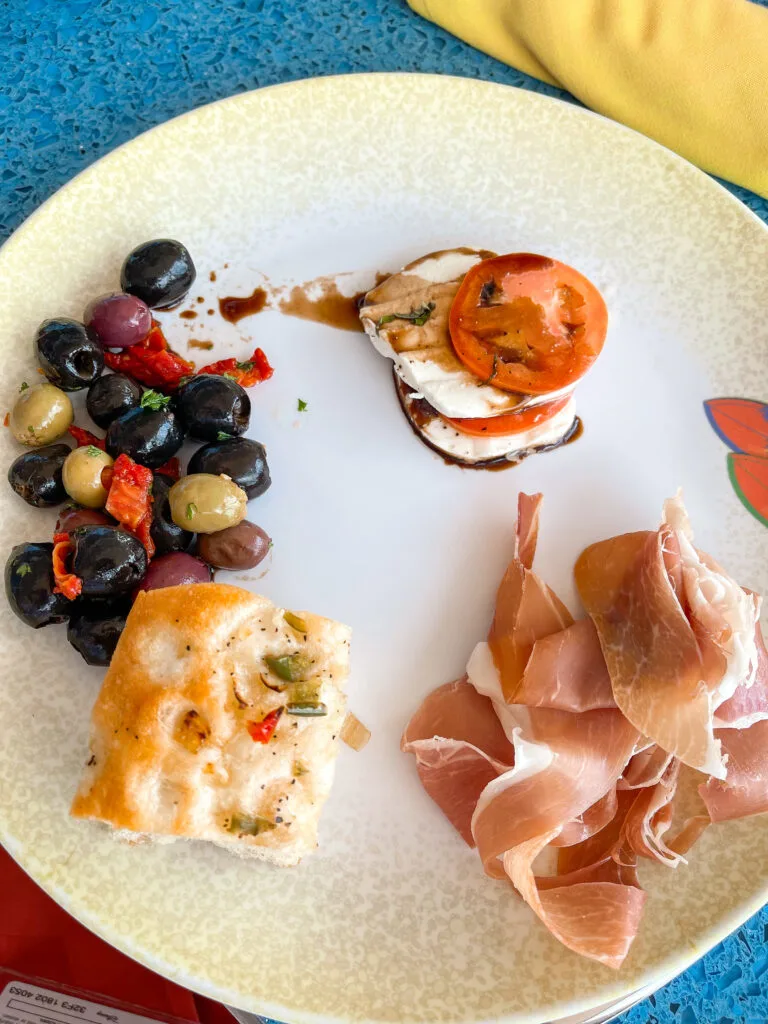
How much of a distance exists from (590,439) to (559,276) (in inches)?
20.2

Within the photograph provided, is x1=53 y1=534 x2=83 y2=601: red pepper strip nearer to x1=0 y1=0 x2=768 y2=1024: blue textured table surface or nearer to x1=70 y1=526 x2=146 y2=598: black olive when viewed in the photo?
x1=70 y1=526 x2=146 y2=598: black olive

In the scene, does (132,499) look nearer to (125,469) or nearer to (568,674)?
(125,469)

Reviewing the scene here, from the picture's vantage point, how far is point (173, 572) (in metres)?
2.23

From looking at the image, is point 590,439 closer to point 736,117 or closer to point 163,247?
point 736,117

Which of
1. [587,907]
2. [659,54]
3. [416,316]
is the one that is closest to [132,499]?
[416,316]

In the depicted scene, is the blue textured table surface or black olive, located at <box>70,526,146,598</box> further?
the blue textured table surface

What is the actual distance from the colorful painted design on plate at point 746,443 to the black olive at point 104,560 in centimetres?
180

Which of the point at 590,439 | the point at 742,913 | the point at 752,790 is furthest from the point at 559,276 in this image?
the point at 742,913

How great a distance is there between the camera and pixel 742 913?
7.44ft

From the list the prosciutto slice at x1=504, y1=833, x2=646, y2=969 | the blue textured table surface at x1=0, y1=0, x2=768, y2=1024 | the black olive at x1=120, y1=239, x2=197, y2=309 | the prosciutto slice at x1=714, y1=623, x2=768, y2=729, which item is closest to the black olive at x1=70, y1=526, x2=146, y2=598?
the black olive at x1=120, y1=239, x2=197, y2=309

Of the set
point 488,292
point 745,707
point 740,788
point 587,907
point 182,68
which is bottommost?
point 587,907

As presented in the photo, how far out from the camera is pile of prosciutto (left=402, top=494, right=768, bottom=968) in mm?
2189

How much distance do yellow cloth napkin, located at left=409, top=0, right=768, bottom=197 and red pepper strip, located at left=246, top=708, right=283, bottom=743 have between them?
2.16 m

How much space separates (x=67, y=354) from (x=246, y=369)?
19.8 inches
